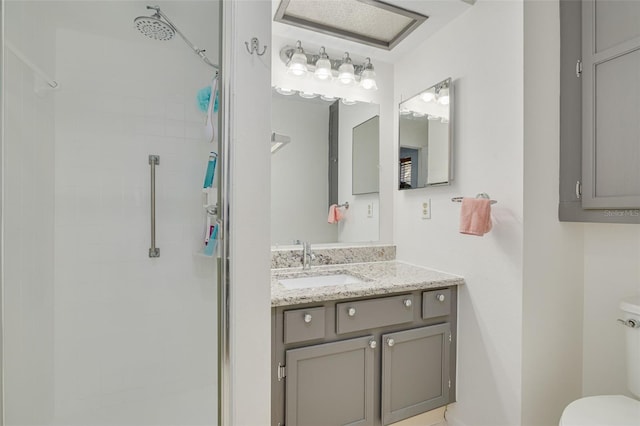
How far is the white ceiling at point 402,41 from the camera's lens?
1.72 metres

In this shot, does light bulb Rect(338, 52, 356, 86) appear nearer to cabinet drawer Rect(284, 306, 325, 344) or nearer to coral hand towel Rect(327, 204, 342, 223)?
coral hand towel Rect(327, 204, 342, 223)

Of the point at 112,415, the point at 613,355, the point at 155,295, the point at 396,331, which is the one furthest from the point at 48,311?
the point at 613,355

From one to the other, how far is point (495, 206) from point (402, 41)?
1.22 meters

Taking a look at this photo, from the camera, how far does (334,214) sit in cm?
213

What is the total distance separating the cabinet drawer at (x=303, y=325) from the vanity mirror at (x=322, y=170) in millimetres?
648

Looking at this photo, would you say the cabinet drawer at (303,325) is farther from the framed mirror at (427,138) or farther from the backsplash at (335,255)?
the framed mirror at (427,138)

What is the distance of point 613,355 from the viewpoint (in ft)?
5.10

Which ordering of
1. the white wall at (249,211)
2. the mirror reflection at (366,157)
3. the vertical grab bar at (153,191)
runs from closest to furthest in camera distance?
the white wall at (249,211)
the vertical grab bar at (153,191)
the mirror reflection at (366,157)

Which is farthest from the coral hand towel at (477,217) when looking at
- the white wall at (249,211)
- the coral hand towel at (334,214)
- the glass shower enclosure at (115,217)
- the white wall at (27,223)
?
the white wall at (27,223)

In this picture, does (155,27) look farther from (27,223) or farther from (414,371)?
(414,371)

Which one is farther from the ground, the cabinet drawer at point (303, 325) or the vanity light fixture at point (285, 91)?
the vanity light fixture at point (285, 91)

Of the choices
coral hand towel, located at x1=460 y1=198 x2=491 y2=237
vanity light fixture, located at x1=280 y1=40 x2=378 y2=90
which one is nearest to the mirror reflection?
vanity light fixture, located at x1=280 y1=40 x2=378 y2=90

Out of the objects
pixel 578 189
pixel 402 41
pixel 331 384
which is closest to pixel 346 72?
pixel 402 41

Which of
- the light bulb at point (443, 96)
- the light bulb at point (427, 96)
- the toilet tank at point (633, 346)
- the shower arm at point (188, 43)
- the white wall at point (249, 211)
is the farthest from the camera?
the light bulb at point (427, 96)
